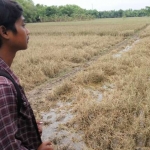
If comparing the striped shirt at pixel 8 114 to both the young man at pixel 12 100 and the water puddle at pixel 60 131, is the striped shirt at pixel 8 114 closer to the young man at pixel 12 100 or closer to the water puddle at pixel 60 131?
the young man at pixel 12 100

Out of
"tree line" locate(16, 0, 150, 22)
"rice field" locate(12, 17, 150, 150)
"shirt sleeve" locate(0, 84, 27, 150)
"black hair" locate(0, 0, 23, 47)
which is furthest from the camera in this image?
"tree line" locate(16, 0, 150, 22)

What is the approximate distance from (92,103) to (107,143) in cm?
109

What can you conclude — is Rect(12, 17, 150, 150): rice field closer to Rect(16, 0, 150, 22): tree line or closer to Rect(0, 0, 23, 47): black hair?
Rect(0, 0, 23, 47): black hair

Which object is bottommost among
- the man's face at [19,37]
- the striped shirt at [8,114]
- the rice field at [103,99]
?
the rice field at [103,99]

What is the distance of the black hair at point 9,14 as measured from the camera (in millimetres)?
903

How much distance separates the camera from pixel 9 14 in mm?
922

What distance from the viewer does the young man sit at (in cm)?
79

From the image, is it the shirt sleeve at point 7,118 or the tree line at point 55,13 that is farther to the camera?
the tree line at point 55,13

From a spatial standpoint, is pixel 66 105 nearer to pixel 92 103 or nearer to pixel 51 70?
pixel 92 103

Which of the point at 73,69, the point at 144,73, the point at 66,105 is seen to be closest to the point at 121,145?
the point at 66,105

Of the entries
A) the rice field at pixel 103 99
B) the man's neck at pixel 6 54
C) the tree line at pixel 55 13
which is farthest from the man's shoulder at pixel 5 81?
the tree line at pixel 55 13

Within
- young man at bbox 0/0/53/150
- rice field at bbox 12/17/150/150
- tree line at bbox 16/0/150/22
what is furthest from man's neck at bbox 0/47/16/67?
tree line at bbox 16/0/150/22

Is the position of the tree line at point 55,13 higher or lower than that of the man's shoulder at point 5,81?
higher

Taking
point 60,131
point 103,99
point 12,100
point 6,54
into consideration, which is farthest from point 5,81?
point 103,99
